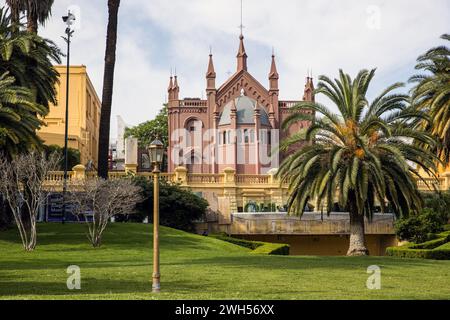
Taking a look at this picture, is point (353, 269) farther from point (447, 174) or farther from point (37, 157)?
point (447, 174)

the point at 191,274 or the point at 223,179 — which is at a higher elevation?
the point at 223,179

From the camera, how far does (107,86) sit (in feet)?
113

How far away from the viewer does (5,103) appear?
28500 millimetres

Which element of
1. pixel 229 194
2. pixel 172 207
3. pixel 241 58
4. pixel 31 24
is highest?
pixel 241 58

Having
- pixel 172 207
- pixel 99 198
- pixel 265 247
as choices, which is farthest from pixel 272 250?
pixel 172 207

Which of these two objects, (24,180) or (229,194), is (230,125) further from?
(24,180)

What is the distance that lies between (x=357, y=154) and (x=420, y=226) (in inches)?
382

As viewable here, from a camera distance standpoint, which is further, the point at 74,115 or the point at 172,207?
the point at 74,115

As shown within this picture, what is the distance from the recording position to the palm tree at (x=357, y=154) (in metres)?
28.5

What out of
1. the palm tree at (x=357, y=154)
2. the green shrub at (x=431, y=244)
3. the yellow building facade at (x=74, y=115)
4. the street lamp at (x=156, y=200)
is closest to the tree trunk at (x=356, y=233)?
the palm tree at (x=357, y=154)

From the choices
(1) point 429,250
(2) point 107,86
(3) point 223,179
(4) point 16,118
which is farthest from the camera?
(3) point 223,179

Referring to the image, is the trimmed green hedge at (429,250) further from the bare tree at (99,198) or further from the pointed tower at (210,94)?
the pointed tower at (210,94)

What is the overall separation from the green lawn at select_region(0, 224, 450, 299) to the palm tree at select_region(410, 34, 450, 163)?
13.2 m
